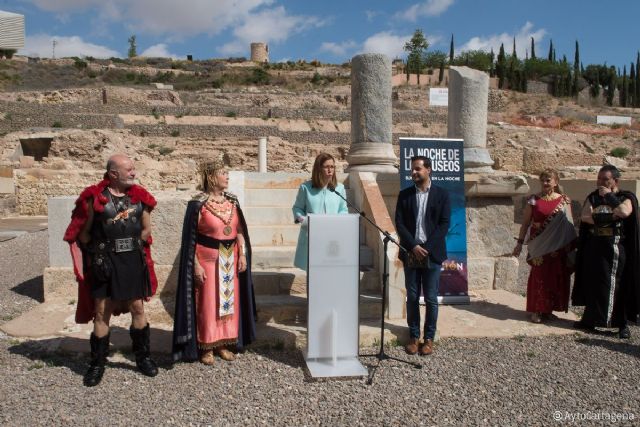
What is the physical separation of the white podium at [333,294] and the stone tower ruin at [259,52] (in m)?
73.4

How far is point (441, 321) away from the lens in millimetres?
5750

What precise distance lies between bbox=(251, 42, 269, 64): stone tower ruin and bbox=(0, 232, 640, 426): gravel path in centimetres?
7342

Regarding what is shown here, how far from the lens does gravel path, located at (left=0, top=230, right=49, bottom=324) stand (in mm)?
6234

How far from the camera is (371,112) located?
7988 mm

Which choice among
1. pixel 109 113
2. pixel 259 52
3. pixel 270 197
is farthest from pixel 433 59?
pixel 270 197

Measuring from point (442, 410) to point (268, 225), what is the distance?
4027mm

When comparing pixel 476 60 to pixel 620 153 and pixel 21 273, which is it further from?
pixel 21 273

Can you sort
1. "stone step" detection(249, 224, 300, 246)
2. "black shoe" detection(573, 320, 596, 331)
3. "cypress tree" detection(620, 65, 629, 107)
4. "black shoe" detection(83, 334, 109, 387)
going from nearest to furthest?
"black shoe" detection(83, 334, 109, 387) < "black shoe" detection(573, 320, 596, 331) < "stone step" detection(249, 224, 300, 246) < "cypress tree" detection(620, 65, 629, 107)

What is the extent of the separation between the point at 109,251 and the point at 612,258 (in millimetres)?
4904

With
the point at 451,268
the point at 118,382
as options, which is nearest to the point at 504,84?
the point at 451,268

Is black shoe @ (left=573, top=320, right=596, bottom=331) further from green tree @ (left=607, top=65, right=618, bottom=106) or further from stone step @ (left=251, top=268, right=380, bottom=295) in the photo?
green tree @ (left=607, top=65, right=618, bottom=106)

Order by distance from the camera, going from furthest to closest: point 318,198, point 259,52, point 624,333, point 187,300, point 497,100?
point 259,52, point 497,100, point 624,333, point 318,198, point 187,300

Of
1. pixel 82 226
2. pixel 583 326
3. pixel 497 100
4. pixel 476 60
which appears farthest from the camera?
pixel 476 60

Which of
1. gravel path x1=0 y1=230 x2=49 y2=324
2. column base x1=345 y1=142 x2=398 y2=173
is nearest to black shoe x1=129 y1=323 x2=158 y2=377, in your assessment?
gravel path x1=0 y1=230 x2=49 y2=324
